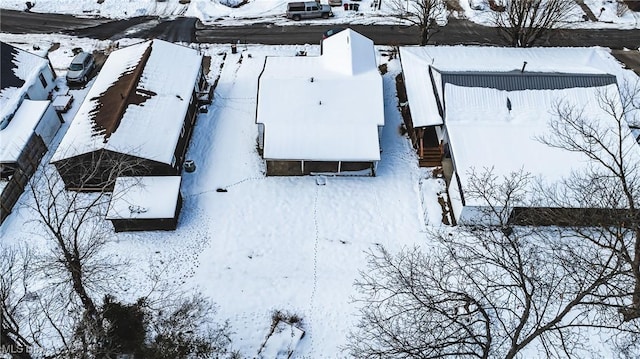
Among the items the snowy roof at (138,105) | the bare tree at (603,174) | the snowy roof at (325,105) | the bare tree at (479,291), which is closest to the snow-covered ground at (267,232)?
the bare tree at (479,291)

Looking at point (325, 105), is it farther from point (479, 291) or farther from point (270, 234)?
point (479, 291)

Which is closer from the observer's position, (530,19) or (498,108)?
(498,108)

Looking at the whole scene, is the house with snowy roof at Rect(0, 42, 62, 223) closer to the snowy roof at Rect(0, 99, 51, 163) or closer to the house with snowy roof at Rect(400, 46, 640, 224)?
the snowy roof at Rect(0, 99, 51, 163)

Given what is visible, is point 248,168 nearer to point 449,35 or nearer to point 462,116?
point 462,116

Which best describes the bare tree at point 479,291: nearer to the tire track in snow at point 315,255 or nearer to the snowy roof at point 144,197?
the tire track in snow at point 315,255

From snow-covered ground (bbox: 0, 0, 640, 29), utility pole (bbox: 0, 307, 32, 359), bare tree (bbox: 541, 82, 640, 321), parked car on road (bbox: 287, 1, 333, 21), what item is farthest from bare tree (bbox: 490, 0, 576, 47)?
utility pole (bbox: 0, 307, 32, 359)

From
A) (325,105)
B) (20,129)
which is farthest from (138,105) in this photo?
(325,105)
